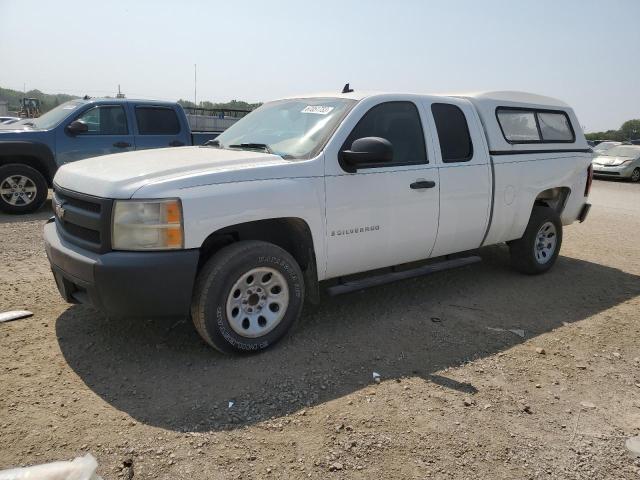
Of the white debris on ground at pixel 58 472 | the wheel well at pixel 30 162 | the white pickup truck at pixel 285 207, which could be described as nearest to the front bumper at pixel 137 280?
the white pickup truck at pixel 285 207

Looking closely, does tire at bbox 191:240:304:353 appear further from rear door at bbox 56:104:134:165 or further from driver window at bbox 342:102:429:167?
rear door at bbox 56:104:134:165

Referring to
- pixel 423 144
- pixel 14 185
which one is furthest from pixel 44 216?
pixel 423 144

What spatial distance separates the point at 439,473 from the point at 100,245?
2.38 m

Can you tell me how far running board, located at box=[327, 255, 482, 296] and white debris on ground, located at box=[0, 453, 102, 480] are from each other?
6.91ft

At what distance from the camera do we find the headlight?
3238 millimetres

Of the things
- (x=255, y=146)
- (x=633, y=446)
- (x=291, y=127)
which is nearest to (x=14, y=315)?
(x=255, y=146)

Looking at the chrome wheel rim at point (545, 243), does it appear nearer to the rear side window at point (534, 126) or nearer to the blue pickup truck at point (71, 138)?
the rear side window at point (534, 126)

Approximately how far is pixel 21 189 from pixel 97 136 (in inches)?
57.0

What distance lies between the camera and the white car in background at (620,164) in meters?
19.4

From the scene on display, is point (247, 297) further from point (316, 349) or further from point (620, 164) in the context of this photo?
point (620, 164)

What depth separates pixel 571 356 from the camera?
4.07 m

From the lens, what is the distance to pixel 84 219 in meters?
3.45

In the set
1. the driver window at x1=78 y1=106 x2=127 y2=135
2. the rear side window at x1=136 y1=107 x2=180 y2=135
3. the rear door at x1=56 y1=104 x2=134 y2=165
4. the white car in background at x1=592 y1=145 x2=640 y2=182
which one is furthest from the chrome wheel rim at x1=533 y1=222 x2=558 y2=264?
the white car in background at x1=592 y1=145 x2=640 y2=182

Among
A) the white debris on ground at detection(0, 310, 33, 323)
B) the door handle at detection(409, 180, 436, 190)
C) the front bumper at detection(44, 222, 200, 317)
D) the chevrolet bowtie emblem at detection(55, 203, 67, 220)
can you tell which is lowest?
the white debris on ground at detection(0, 310, 33, 323)
